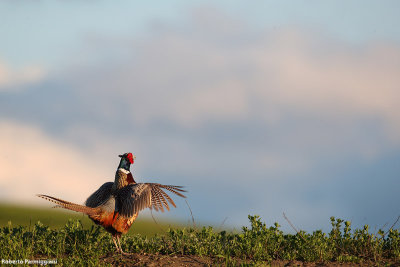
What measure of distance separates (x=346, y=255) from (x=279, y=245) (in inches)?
49.9

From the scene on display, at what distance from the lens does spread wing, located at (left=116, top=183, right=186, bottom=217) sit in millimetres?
8945

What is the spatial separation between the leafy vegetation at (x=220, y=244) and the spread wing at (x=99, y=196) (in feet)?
1.78

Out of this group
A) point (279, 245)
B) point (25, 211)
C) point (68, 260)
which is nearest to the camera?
point (68, 260)

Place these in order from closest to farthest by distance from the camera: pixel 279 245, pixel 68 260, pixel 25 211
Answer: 1. pixel 68 260
2. pixel 279 245
3. pixel 25 211

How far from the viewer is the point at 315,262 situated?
8602 mm

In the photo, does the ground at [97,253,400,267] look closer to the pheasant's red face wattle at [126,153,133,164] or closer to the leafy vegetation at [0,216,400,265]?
the leafy vegetation at [0,216,400,265]

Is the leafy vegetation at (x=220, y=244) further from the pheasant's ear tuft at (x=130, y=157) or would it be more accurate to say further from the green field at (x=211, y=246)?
the pheasant's ear tuft at (x=130, y=157)

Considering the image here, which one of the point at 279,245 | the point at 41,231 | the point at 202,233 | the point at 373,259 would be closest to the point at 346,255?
the point at 373,259

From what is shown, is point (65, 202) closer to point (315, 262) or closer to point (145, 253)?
point (145, 253)

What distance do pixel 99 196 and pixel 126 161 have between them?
102cm

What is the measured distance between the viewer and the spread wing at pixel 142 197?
895 centimetres

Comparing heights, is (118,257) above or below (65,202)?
below

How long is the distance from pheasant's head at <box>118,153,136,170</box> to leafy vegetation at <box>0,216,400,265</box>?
139 cm

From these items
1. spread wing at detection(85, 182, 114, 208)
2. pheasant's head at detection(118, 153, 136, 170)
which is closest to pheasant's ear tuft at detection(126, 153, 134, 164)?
pheasant's head at detection(118, 153, 136, 170)
